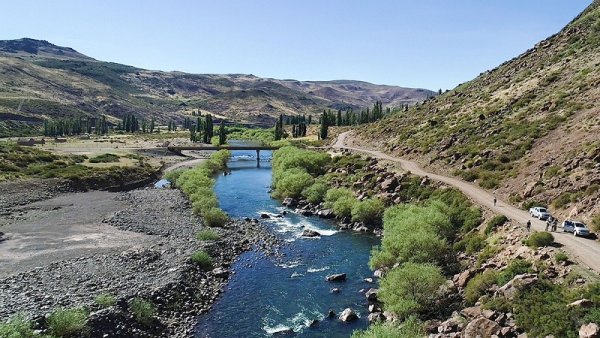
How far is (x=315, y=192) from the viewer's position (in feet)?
292

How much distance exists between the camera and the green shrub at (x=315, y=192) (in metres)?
88.1

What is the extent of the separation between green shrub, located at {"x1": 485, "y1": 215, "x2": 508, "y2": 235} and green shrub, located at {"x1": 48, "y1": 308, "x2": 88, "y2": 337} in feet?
139

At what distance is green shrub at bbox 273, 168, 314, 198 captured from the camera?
9438cm

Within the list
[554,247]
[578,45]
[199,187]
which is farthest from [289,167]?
[578,45]

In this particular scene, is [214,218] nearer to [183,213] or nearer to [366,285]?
[183,213]

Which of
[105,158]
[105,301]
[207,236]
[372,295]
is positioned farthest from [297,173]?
[105,158]

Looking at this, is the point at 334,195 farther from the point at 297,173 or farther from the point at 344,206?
the point at 297,173

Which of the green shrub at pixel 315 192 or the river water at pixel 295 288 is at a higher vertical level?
the green shrub at pixel 315 192

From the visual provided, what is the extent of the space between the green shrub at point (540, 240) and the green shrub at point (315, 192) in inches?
1936

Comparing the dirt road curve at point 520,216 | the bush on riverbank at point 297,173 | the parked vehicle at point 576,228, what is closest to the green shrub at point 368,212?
the dirt road curve at point 520,216

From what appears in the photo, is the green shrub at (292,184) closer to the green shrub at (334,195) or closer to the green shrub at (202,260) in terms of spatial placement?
the green shrub at (334,195)

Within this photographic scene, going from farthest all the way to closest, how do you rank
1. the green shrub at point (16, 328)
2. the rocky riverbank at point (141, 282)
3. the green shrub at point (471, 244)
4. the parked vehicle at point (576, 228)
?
the green shrub at point (471, 244), the parked vehicle at point (576, 228), the rocky riverbank at point (141, 282), the green shrub at point (16, 328)

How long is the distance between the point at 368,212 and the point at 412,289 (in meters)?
33.2

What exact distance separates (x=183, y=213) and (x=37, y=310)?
44716mm
